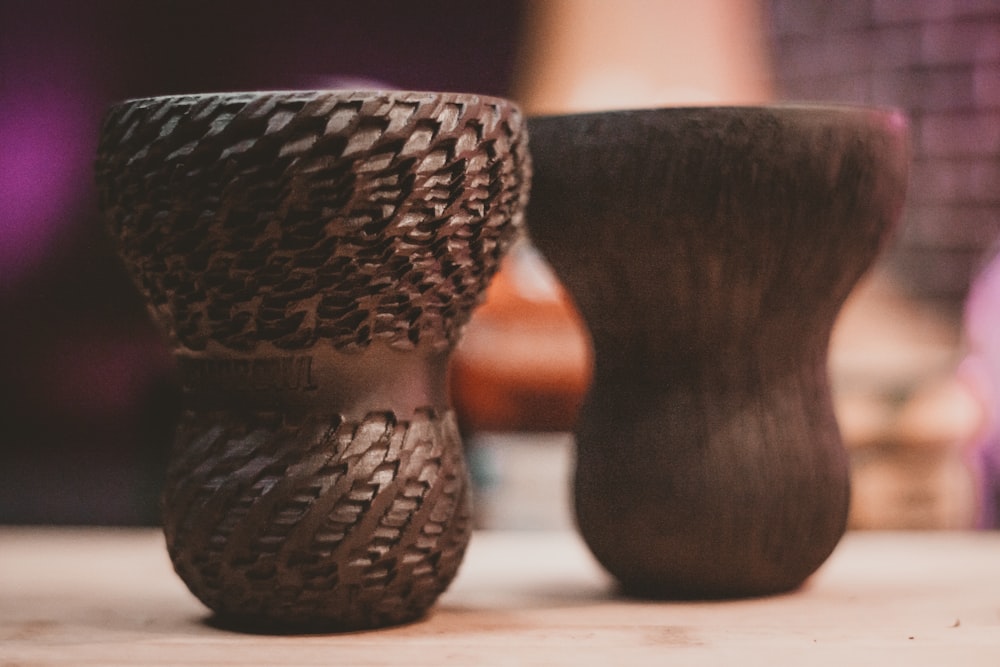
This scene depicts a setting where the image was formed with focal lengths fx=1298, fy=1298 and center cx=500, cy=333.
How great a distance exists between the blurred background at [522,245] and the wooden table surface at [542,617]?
17.9 inches

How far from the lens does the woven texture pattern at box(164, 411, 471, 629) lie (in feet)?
1.65

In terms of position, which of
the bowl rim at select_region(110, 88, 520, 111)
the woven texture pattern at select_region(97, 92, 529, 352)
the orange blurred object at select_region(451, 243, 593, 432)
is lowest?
the orange blurred object at select_region(451, 243, 593, 432)

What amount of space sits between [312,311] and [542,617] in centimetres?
17

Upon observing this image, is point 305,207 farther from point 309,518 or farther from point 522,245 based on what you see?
point 522,245

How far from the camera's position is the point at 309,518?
1.64 feet

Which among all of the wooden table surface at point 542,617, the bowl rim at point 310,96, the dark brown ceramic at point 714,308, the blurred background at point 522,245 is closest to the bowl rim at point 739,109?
the dark brown ceramic at point 714,308

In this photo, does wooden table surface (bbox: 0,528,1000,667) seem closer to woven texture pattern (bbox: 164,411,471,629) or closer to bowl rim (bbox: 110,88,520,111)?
woven texture pattern (bbox: 164,411,471,629)

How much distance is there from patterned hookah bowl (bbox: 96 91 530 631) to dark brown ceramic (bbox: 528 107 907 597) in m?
0.06

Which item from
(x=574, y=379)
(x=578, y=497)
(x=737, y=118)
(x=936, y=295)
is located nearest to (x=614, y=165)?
(x=737, y=118)

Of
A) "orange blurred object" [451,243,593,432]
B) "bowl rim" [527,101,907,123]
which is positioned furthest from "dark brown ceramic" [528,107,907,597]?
"orange blurred object" [451,243,593,432]

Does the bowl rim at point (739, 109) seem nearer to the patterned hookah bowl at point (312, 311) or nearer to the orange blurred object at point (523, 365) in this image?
the patterned hookah bowl at point (312, 311)

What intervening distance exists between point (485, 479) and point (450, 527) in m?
0.65

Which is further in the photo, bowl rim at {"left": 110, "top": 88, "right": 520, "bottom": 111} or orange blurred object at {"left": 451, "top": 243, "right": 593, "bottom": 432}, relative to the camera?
orange blurred object at {"left": 451, "top": 243, "right": 593, "bottom": 432}

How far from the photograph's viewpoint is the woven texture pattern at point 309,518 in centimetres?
50
